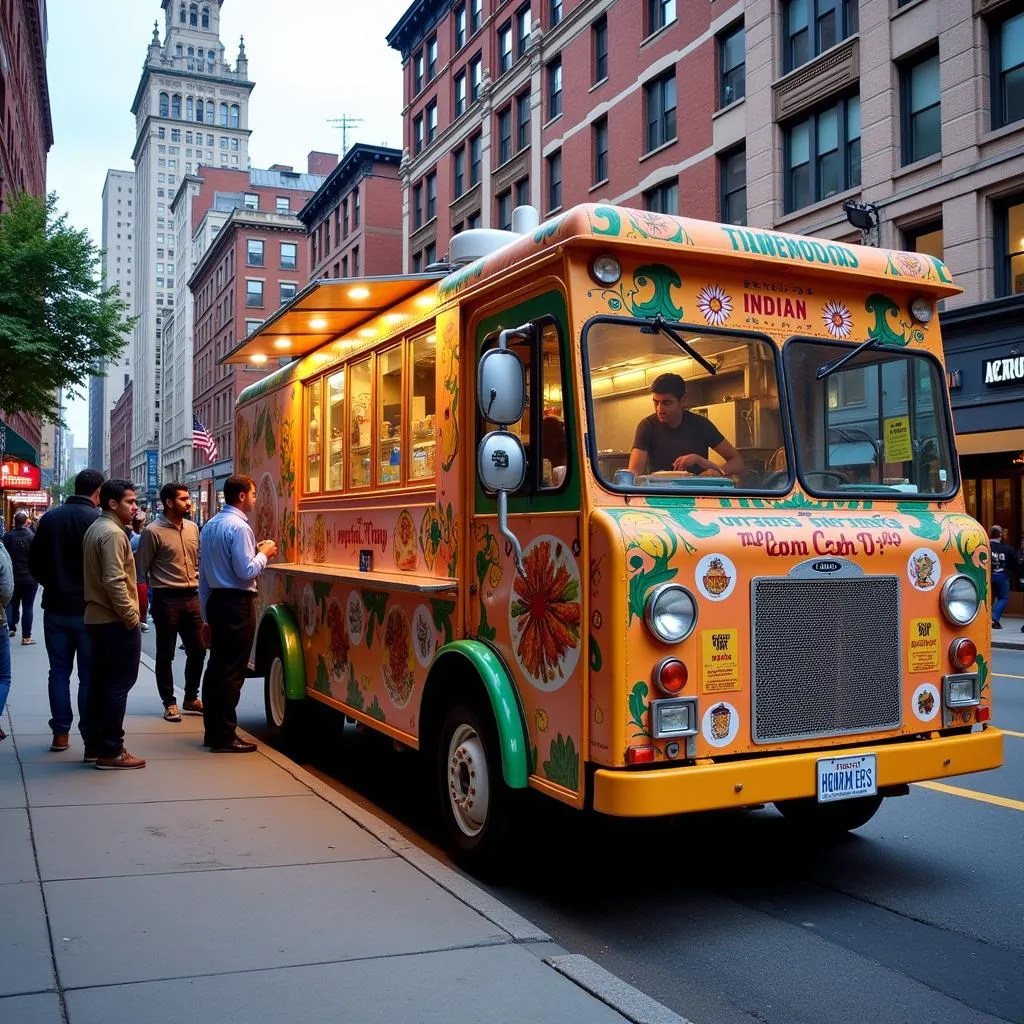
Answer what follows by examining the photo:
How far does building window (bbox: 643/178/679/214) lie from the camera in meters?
28.6

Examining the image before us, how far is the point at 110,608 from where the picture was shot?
24.7 ft

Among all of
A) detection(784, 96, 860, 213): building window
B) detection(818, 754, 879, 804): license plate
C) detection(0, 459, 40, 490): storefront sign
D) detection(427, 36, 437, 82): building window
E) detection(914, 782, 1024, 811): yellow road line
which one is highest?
detection(427, 36, 437, 82): building window

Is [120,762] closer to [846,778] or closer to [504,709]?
[504,709]

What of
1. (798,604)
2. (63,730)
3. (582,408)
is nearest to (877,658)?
(798,604)

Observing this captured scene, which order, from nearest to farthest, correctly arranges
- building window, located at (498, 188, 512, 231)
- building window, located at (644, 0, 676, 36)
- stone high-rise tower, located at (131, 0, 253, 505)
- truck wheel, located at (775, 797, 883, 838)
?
truck wheel, located at (775, 797, 883, 838)
building window, located at (644, 0, 676, 36)
building window, located at (498, 188, 512, 231)
stone high-rise tower, located at (131, 0, 253, 505)

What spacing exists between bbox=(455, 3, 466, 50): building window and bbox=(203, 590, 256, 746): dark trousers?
37.8 meters

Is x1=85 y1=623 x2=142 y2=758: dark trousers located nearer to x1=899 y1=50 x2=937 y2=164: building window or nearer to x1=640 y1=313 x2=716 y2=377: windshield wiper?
x1=640 y1=313 x2=716 y2=377: windshield wiper

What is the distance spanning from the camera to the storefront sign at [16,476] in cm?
3742

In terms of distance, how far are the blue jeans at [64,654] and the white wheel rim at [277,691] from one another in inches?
59.3

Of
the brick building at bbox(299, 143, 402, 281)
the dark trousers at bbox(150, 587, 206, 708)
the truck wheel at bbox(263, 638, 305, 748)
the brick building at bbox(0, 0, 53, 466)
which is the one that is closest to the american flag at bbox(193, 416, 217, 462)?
the brick building at bbox(0, 0, 53, 466)

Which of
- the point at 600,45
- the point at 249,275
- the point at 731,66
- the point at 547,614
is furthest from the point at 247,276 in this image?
the point at 547,614

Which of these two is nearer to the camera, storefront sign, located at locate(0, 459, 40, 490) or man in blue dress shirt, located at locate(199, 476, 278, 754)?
man in blue dress shirt, located at locate(199, 476, 278, 754)

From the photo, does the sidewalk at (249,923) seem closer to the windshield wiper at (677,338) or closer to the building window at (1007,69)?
the windshield wiper at (677,338)

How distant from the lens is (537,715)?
5.08 meters
